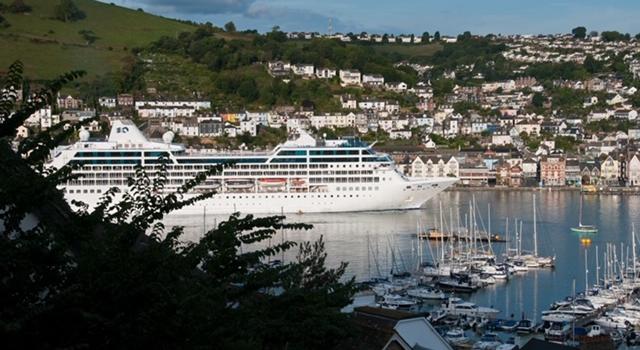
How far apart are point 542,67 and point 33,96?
53.6 meters

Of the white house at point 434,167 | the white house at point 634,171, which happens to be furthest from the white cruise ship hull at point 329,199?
the white house at point 634,171

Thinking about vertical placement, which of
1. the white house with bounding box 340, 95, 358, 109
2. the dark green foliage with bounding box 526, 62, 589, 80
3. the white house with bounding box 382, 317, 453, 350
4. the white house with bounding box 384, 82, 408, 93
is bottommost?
the white house with bounding box 382, 317, 453, 350

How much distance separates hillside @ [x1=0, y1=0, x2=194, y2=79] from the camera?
37.8 meters

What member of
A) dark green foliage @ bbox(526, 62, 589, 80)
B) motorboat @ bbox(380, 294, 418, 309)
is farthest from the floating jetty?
dark green foliage @ bbox(526, 62, 589, 80)

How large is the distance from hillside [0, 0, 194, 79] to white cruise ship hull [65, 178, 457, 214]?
15.2 m

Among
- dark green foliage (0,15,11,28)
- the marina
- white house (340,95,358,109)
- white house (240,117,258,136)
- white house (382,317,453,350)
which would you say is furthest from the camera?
dark green foliage (0,15,11,28)

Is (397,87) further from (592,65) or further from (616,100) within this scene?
(592,65)

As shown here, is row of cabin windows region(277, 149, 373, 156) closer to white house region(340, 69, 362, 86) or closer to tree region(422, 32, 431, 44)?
white house region(340, 69, 362, 86)

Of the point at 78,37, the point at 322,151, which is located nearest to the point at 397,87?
the point at 78,37

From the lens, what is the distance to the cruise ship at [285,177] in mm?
21875

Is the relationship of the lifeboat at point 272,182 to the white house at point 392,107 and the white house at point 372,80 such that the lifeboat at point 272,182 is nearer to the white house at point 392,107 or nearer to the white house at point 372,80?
the white house at point 392,107

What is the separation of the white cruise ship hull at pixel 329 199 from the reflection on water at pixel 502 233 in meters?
0.38

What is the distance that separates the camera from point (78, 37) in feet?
140

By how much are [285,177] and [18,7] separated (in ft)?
82.6
